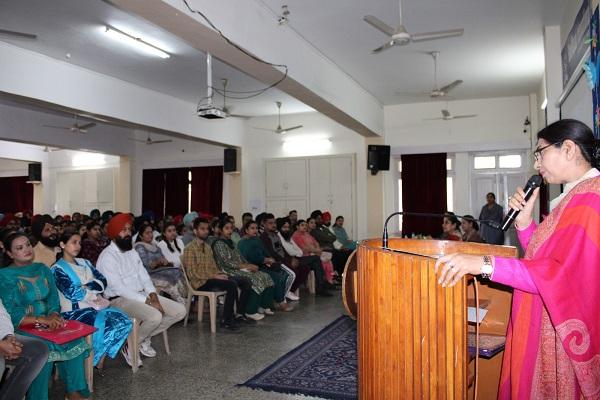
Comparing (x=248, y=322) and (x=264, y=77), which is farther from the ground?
(x=264, y=77)

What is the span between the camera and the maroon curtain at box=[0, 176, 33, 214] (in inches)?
569

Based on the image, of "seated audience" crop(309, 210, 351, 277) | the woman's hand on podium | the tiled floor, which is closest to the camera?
the woman's hand on podium

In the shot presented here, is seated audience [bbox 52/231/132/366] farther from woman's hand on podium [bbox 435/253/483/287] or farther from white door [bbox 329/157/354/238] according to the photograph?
white door [bbox 329/157/354/238]

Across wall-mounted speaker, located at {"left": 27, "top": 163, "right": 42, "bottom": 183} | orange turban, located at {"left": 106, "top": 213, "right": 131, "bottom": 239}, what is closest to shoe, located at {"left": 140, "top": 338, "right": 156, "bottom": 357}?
orange turban, located at {"left": 106, "top": 213, "right": 131, "bottom": 239}

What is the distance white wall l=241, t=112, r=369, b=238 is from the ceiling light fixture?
481cm

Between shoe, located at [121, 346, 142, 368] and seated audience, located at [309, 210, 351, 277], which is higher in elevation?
seated audience, located at [309, 210, 351, 277]

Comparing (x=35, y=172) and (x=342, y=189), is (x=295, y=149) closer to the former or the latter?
(x=342, y=189)

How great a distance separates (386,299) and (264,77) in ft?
→ 14.2

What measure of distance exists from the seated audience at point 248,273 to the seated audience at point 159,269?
20.0 inches

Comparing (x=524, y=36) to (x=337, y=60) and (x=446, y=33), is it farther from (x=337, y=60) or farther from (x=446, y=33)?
(x=337, y=60)

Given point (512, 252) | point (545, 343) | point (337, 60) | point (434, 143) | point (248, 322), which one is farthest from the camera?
point (434, 143)

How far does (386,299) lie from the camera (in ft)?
4.92

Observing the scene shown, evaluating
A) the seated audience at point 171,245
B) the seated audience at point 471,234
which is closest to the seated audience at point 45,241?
the seated audience at point 171,245

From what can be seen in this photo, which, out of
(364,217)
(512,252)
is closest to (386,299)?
(512,252)
